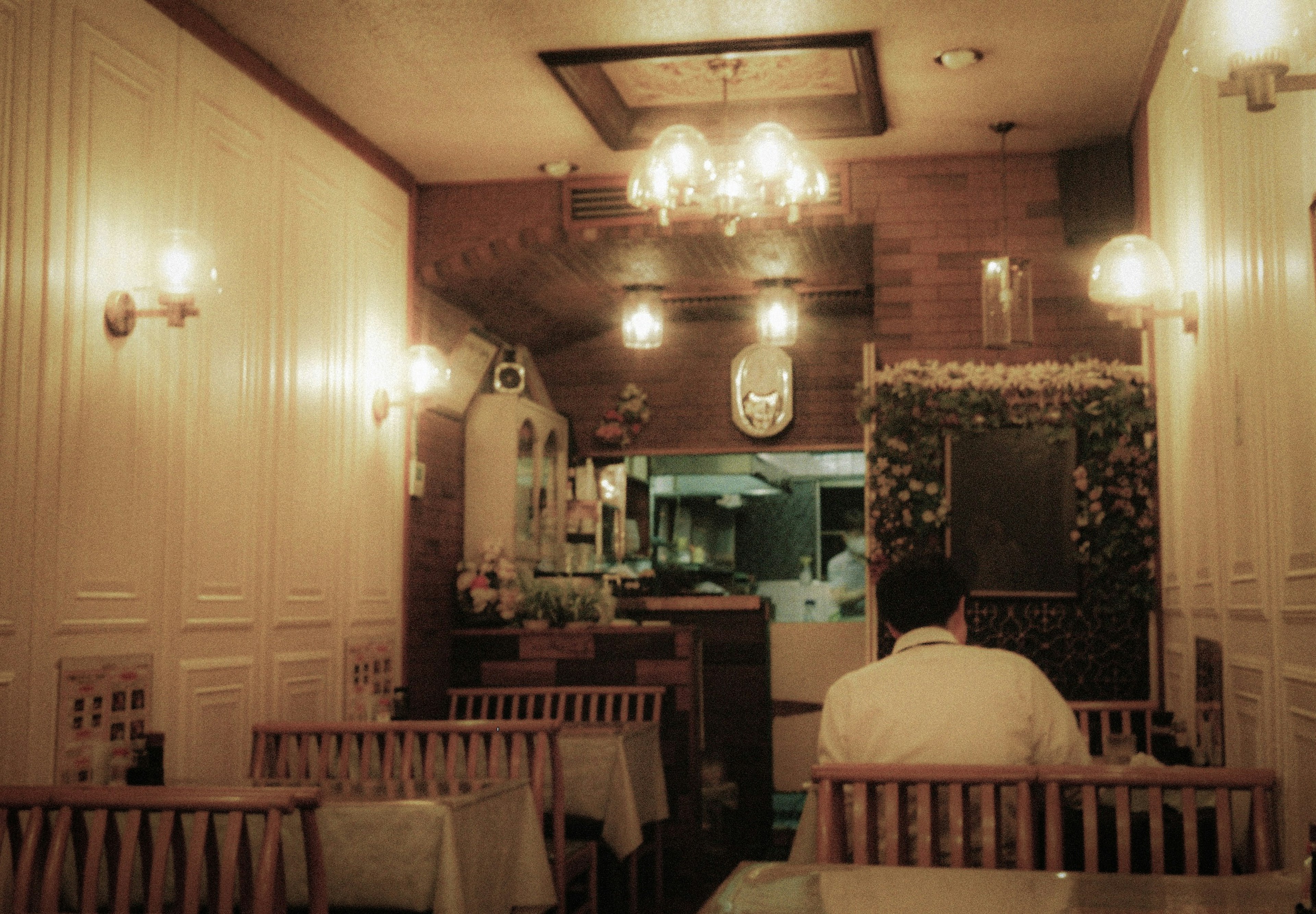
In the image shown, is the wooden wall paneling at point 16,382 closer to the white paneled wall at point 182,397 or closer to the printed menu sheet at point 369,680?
the white paneled wall at point 182,397

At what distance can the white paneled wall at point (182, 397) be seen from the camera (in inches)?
142

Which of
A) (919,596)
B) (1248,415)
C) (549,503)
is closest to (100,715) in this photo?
(919,596)

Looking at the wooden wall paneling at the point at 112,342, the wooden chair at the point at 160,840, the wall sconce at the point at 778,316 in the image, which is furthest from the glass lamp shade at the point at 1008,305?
the wooden chair at the point at 160,840

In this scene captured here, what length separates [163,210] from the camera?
14.1 feet

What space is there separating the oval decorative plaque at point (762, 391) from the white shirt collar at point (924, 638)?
19.4 ft

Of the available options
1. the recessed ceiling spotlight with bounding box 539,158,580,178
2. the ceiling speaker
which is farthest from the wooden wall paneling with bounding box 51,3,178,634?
the ceiling speaker

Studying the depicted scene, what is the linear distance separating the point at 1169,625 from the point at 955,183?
7.62ft

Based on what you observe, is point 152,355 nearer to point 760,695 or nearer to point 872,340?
point 760,695

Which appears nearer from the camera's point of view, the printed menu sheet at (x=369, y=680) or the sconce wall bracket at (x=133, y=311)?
the sconce wall bracket at (x=133, y=311)

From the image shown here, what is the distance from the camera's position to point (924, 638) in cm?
296

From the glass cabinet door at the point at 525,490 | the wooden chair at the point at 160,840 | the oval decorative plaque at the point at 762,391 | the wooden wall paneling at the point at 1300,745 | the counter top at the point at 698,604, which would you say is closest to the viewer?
the wooden chair at the point at 160,840

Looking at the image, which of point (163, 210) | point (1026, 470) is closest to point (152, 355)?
point (163, 210)

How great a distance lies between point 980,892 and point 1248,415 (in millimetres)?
2349

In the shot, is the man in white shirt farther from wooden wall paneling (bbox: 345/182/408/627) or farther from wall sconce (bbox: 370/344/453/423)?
wall sconce (bbox: 370/344/453/423)
